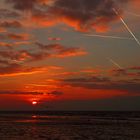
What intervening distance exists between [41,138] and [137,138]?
37.9ft

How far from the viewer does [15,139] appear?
40438mm

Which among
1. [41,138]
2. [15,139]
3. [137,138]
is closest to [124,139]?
[137,138]

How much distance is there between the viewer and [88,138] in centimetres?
4169

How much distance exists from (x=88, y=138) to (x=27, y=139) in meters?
7.27

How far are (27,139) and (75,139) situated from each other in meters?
5.63

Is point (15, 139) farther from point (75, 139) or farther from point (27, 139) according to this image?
point (75, 139)

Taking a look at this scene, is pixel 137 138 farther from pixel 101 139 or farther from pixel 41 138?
pixel 41 138

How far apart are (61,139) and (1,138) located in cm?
710

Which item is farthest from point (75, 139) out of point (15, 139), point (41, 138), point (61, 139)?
point (15, 139)

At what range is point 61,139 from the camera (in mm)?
40812

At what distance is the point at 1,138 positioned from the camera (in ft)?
135

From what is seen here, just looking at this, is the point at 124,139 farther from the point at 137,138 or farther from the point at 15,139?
the point at 15,139

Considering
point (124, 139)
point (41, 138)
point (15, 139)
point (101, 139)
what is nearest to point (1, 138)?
point (15, 139)

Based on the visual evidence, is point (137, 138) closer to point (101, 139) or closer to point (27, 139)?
point (101, 139)
